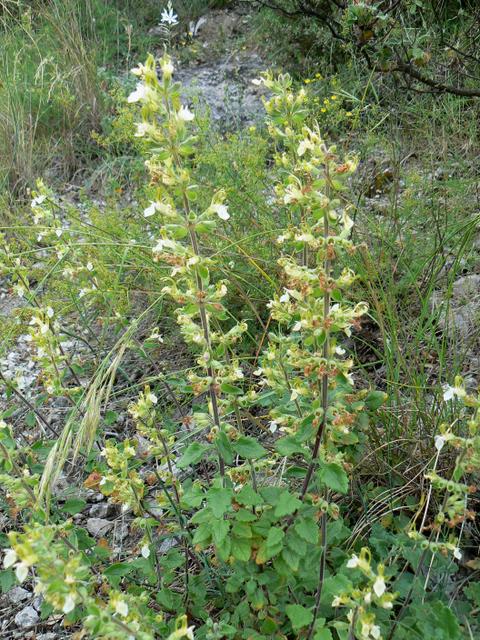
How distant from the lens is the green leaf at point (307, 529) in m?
1.50

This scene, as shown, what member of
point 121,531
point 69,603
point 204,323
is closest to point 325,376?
point 204,323

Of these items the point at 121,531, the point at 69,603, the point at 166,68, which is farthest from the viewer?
the point at 121,531

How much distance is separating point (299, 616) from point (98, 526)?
1.19 m

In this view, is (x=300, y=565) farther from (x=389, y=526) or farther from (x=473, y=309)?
(x=473, y=309)

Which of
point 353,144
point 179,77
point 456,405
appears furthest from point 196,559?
point 179,77

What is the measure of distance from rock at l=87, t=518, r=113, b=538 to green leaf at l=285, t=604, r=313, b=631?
1.12m

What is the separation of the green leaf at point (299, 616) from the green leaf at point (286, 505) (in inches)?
10.3

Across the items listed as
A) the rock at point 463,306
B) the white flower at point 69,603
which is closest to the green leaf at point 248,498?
the white flower at point 69,603

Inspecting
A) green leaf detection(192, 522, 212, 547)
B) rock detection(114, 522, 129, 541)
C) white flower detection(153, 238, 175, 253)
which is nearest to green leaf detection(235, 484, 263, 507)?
green leaf detection(192, 522, 212, 547)

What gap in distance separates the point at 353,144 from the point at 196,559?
3.08 m

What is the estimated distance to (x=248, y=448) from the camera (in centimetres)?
160

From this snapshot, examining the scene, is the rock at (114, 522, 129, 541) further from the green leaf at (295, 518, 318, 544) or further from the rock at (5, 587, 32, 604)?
the green leaf at (295, 518, 318, 544)

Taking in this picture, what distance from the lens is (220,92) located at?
5.98 metres

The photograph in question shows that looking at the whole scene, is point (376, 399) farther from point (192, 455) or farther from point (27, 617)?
point (27, 617)
